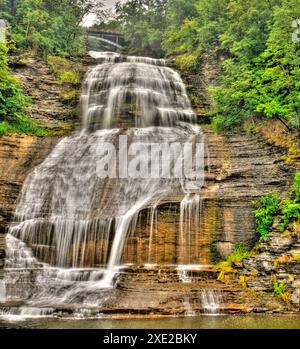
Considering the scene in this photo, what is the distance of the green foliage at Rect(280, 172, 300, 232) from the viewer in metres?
15.2

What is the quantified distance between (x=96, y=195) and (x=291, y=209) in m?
7.59

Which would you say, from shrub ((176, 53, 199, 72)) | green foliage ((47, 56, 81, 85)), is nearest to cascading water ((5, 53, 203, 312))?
green foliage ((47, 56, 81, 85))

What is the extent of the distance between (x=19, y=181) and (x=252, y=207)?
1001 cm

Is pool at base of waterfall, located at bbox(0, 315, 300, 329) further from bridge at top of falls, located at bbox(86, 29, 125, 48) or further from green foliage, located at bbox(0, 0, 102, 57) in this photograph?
bridge at top of falls, located at bbox(86, 29, 125, 48)

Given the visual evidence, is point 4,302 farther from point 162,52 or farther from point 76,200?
point 162,52

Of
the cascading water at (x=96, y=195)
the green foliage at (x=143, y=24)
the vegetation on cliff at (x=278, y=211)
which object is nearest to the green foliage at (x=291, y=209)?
the vegetation on cliff at (x=278, y=211)

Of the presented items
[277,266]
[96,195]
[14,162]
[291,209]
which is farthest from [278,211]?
[14,162]

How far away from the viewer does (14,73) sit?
86.4ft

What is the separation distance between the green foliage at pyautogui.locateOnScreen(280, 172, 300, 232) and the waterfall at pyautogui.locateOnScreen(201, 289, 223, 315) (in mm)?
3565
